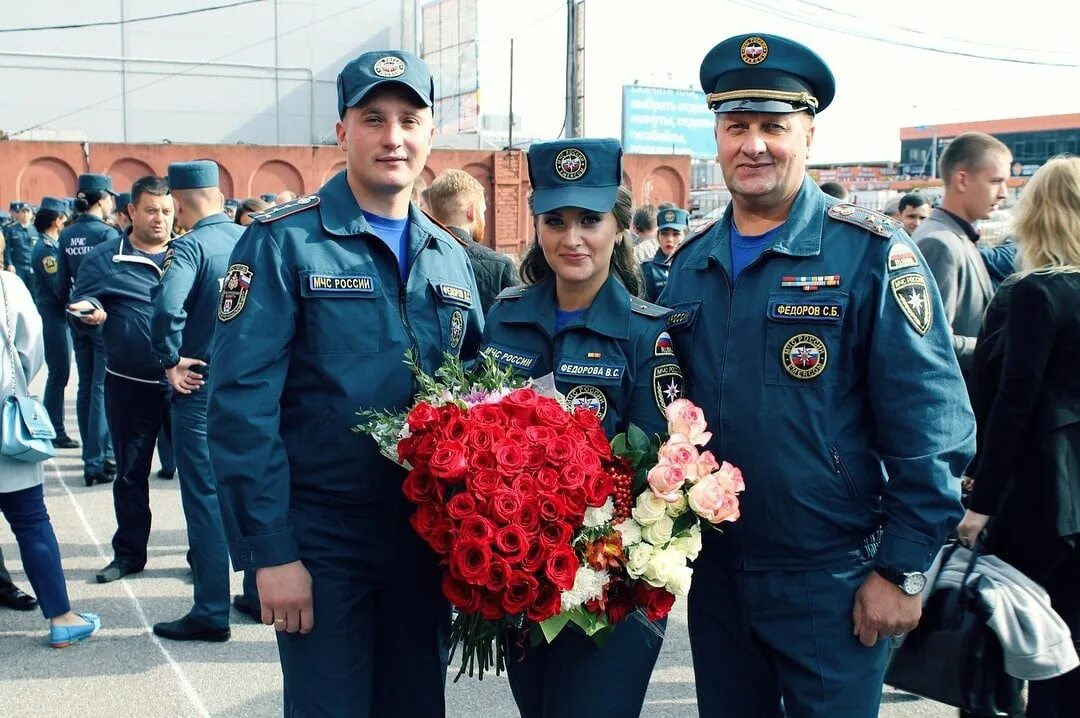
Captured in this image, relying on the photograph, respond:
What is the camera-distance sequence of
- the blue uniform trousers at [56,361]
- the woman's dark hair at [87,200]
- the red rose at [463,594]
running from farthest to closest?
the woman's dark hair at [87,200]
the blue uniform trousers at [56,361]
the red rose at [463,594]

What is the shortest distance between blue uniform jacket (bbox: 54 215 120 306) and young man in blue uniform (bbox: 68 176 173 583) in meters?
2.42

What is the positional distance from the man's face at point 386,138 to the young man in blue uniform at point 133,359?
10.9 ft

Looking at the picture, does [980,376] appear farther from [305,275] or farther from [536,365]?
[305,275]

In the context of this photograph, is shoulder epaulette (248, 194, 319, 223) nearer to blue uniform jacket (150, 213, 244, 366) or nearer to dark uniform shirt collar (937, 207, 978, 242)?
blue uniform jacket (150, 213, 244, 366)

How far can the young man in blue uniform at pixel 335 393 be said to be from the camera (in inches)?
101

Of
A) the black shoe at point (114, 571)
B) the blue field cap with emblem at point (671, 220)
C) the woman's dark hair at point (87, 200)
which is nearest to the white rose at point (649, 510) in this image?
the black shoe at point (114, 571)

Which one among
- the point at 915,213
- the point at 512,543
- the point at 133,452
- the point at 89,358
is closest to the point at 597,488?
the point at 512,543

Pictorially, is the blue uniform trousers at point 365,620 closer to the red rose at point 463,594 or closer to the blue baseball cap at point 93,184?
the red rose at point 463,594

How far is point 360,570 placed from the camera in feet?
8.95

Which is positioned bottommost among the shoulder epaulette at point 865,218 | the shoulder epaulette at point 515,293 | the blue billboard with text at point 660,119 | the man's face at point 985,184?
the shoulder epaulette at point 515,293

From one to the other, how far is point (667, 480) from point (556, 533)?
11.5 inches

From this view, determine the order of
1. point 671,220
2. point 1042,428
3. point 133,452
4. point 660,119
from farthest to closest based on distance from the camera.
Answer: point 660,119 < point 671,220 < point 133,452 < point 1042,428

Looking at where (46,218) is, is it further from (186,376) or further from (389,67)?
(389,67)

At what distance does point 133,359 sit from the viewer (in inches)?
224
